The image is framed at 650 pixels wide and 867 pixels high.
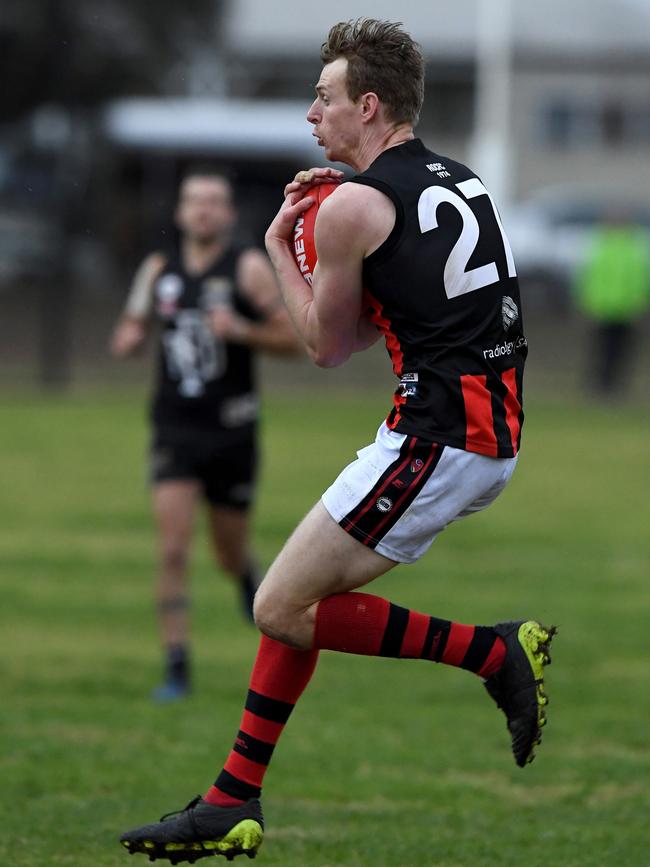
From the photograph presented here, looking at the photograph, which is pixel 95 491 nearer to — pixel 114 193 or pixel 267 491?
pixel 267 491

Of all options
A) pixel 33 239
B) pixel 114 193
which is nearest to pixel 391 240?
pixel 33 239

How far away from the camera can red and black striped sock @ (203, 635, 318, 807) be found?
15.5ft

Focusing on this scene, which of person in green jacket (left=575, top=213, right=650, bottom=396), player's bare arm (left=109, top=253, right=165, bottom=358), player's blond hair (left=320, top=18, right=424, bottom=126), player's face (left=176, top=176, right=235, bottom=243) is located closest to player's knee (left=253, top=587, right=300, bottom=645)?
player's blond hair (left=320, top=18, right=424, bottom=126)

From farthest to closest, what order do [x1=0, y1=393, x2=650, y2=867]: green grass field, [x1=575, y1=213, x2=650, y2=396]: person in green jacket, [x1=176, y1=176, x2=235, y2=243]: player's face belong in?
[x1=575, y1=213, x2=650, y2=396]: person in green jacket, [x1=176, y1=176, x2=235, y2=243]: player's face, [x1=0, y1=393, x2=650, y2=867]: green grass field

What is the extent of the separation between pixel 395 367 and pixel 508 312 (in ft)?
1.21

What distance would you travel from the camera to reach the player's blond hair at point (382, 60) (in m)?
4.41

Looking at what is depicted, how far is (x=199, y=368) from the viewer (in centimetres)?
812

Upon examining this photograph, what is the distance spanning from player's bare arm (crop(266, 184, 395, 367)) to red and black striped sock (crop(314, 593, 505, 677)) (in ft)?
2.40

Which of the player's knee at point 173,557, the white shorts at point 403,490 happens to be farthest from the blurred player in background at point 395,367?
the player's knee at point 173,557

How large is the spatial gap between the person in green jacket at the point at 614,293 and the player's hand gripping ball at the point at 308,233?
1743cm

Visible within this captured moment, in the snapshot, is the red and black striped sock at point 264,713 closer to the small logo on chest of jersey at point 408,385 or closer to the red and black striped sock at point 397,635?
the red and black striped sock at point 397,635

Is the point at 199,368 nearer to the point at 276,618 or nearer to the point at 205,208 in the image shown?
the point at 205,208

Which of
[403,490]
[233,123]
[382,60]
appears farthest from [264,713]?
[233,123]

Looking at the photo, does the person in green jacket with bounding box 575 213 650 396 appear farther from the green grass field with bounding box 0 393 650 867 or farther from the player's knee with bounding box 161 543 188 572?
the player's knee with bounding box 161 543 188 572
